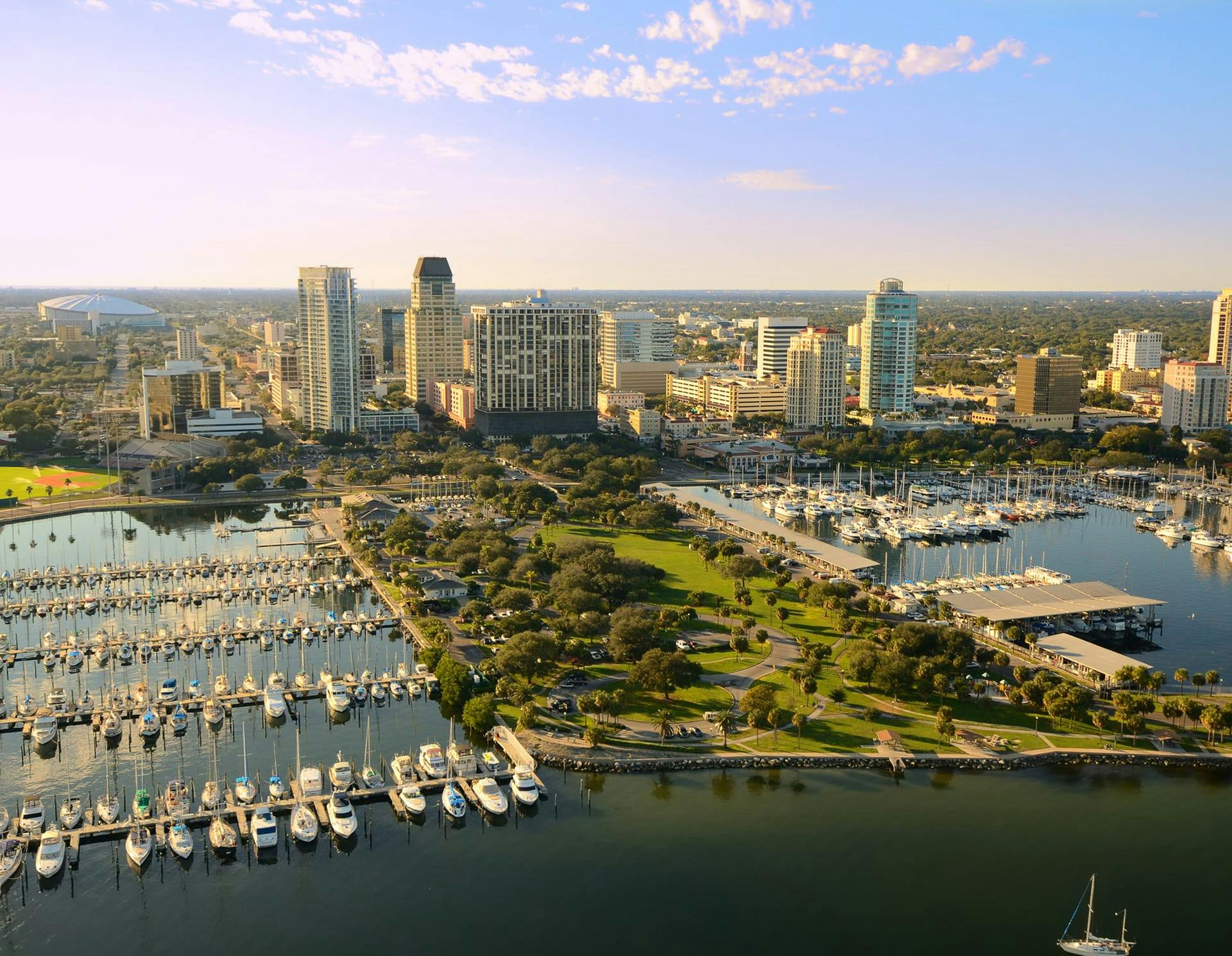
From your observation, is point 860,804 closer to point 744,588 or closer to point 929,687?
point 929,687

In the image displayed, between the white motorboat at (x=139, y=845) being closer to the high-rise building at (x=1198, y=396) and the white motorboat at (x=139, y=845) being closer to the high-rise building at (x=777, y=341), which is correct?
the high-rise building at (x=1198, y=396)

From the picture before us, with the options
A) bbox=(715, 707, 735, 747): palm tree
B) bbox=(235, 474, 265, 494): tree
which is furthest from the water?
bbox=(235, 474, 265, 494): tree

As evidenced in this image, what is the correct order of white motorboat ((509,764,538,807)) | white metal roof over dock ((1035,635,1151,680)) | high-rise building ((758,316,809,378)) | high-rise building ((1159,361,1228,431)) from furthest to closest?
high-rise building ((758,316,809,378)) → high-rise building ((1159,361,1228,431)) → white metal roof over dock ((1035,635,1151,680)) → white motorboat ((509,764,538,807))

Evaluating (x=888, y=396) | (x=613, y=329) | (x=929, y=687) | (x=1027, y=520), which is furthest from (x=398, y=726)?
(x=613, y=329)

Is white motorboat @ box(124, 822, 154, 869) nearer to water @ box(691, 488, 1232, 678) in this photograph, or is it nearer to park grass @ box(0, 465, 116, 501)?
water @ box(691, 488, 1232, 678)

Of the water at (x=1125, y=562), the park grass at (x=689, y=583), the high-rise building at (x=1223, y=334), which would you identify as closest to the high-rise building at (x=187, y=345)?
the water at (x=1125, y=562)

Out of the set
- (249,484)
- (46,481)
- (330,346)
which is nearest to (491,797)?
(249,484)

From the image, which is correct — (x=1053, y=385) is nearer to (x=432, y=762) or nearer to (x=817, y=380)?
(x=817, y=380)

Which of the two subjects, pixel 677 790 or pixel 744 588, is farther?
pixel 744 588
